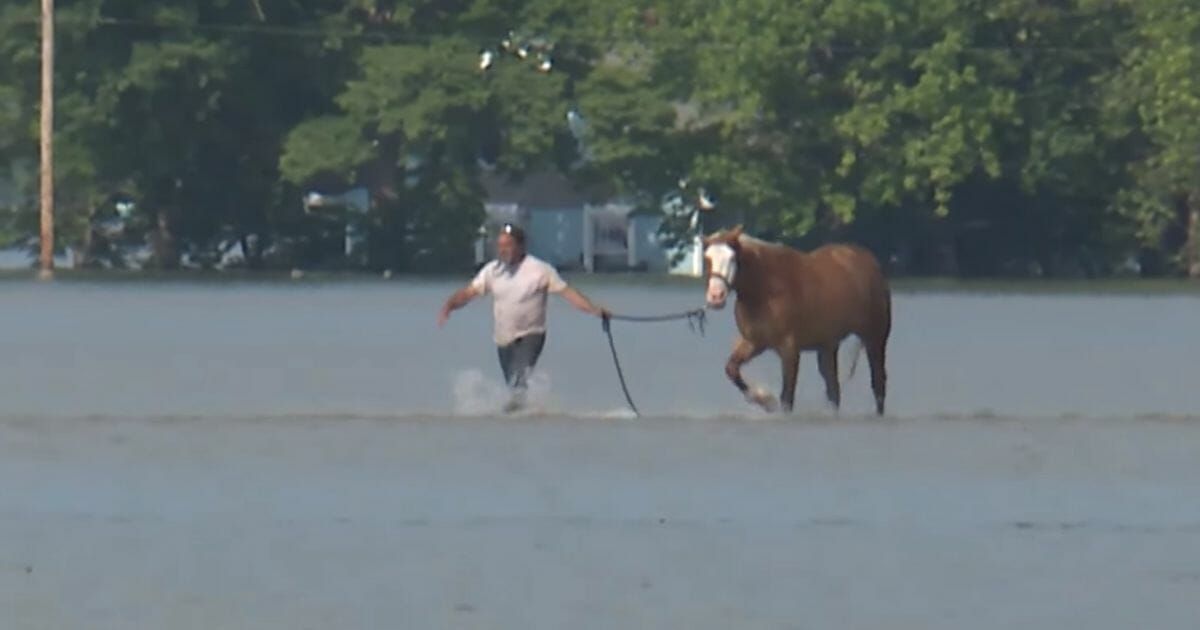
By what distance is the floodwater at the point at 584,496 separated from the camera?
15477 millimetres

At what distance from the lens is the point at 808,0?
253 ft

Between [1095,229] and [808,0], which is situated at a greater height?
[808,0]

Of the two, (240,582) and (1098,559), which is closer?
(240,582)

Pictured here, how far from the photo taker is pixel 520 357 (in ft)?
83.8

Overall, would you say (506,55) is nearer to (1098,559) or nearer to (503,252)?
(503,252)

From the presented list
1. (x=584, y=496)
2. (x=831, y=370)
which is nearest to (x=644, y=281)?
(x=831, y=370)

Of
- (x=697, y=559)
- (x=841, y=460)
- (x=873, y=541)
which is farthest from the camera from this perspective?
(x=841, y=460)

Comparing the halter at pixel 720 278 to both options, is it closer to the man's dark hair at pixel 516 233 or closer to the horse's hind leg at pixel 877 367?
the man's dark hair at pixel 516 233

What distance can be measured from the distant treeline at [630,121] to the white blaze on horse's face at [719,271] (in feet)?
165

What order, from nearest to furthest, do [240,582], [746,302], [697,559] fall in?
1. [240,582]
2. [697,559]
3. [746,302]

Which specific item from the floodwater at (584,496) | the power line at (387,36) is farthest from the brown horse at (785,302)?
the power line at (387,36)

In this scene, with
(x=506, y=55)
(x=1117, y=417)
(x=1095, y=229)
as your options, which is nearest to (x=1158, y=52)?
(x=1095, y=229)

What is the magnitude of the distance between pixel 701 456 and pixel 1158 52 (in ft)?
180

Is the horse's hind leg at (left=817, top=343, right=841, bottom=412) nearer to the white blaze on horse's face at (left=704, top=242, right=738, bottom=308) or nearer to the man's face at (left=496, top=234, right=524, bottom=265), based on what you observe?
the white blaze on horse's face at (left=704, top=242, right=738, bottom=308)
